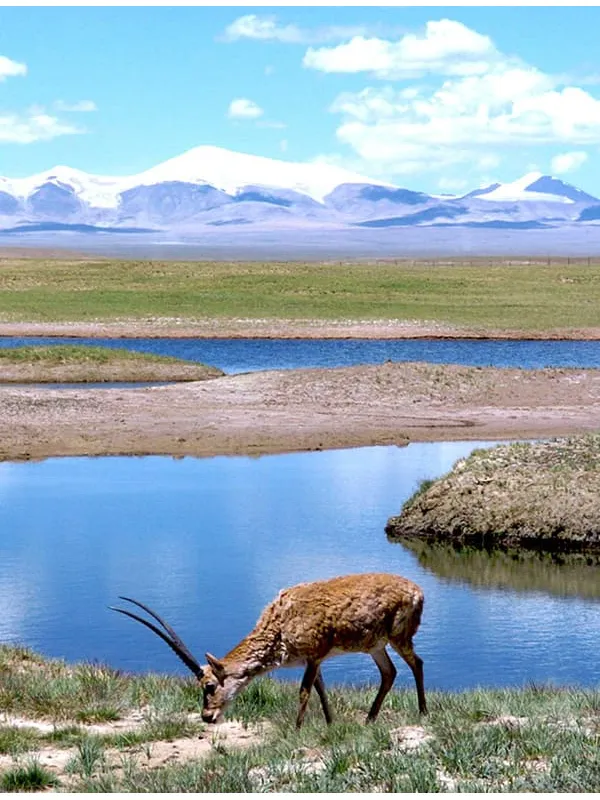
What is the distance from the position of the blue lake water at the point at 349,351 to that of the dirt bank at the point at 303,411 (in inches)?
282

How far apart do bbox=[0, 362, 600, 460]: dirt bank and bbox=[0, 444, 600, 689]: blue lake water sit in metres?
1.17

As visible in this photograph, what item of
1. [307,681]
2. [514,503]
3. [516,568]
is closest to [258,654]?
[307,681]

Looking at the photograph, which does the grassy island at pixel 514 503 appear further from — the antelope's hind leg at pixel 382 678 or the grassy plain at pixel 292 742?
the antelope's hind leg at pixel 382 678

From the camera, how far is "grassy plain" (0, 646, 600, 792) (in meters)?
9.13

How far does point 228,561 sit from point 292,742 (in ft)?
36.7

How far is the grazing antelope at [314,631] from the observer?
9.91 m

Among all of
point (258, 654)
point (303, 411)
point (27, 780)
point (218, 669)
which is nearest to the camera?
point (27, 780)

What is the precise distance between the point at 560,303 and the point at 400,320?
10574 mm

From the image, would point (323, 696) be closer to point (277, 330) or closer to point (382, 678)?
point (382, 678)

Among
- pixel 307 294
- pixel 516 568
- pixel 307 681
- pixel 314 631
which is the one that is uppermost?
pixel 307 294

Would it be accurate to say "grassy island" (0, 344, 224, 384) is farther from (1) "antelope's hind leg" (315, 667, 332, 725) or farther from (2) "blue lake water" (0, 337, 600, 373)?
(1) "antelope's hind leg" (315, 667, 332, 725)

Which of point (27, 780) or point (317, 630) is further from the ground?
point (317, 630)

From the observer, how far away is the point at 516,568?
2138 cm

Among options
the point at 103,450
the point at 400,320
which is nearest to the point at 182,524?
the point at 103,450
